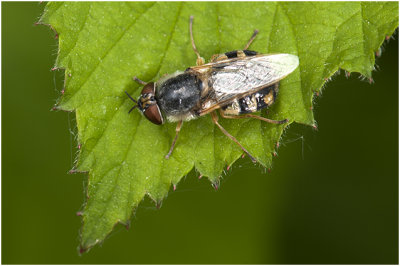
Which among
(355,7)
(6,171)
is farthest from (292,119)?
(6,171)

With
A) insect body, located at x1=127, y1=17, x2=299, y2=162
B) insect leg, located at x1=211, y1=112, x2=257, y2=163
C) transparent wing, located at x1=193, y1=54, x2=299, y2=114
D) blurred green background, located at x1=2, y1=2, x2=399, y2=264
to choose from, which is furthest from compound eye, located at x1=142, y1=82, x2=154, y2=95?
blurred green background, located at x1=2, y1=2, x2=399, y2=264

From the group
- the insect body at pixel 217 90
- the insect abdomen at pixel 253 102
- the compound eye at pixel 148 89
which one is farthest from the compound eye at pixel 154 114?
Result: the insect abdomen at pixel 253 102

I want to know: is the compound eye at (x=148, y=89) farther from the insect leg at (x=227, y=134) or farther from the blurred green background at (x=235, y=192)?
the blurred green background at (x=235, y=192)

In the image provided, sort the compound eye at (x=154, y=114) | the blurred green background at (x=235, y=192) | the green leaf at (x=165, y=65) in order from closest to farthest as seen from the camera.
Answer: the green leaf at (x=165, y=65)
the compound eye at (x=154, y=114)
the blurred green background at (x=235, y=192)

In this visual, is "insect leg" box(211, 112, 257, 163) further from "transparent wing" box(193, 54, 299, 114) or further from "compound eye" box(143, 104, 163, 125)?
"compound eye" box(143, 104, 163, 125)

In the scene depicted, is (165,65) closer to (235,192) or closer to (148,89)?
(148,89)

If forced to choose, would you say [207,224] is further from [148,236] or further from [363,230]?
[363,230]
